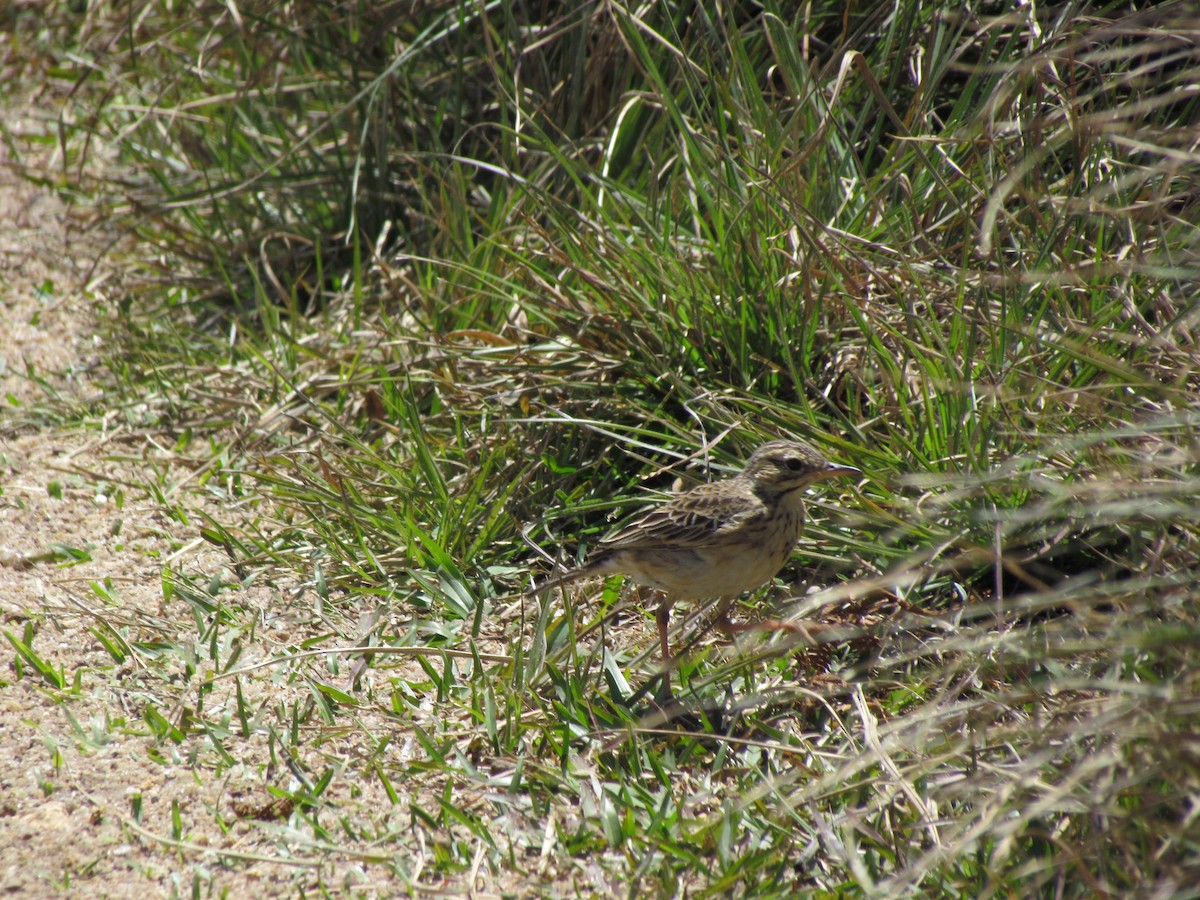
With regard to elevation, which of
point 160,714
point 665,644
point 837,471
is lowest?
point 665,644

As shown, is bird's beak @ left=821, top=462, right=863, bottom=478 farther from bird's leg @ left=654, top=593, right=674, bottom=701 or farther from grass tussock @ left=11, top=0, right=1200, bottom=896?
bird's leg @ left=654, top=593, right=674, bottom=701

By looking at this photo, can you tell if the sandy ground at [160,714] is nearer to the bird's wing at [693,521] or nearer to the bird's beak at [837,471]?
the bird's wing at [693,521]

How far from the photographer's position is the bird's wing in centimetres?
400

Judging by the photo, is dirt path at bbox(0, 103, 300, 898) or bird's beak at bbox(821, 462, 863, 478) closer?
dirt path at bbox(0, 103, 300, 898)

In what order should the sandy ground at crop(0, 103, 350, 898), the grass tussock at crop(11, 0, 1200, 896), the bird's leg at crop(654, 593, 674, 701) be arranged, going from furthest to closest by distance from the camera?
1. the bird's leg at crop(654, 593, 674, 701)
2. the sandy ground at crop(0, 103, 350, 898)
3. the grass tussock at crop(11, 0, 1200, 896)

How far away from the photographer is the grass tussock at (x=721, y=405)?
122 inches

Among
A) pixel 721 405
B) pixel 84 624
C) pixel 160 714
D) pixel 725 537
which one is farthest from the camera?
pixel 721 405

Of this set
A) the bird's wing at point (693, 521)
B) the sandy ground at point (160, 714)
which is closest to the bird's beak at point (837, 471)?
the bird's wing at point (693, 521)

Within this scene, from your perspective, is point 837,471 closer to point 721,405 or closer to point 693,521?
point 693,521

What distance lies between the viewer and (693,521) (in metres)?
4.07

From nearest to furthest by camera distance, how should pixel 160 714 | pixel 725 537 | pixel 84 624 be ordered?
pixel 160 714, pixel 725 537, pixel 84 624

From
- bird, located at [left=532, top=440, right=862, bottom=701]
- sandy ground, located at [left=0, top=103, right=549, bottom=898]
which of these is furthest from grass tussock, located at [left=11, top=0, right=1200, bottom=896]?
bird, located at [left=532, top=440, right=862, bottom=701]

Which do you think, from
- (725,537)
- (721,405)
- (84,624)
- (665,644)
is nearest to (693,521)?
(725,537)

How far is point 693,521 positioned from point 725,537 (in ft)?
0.46
